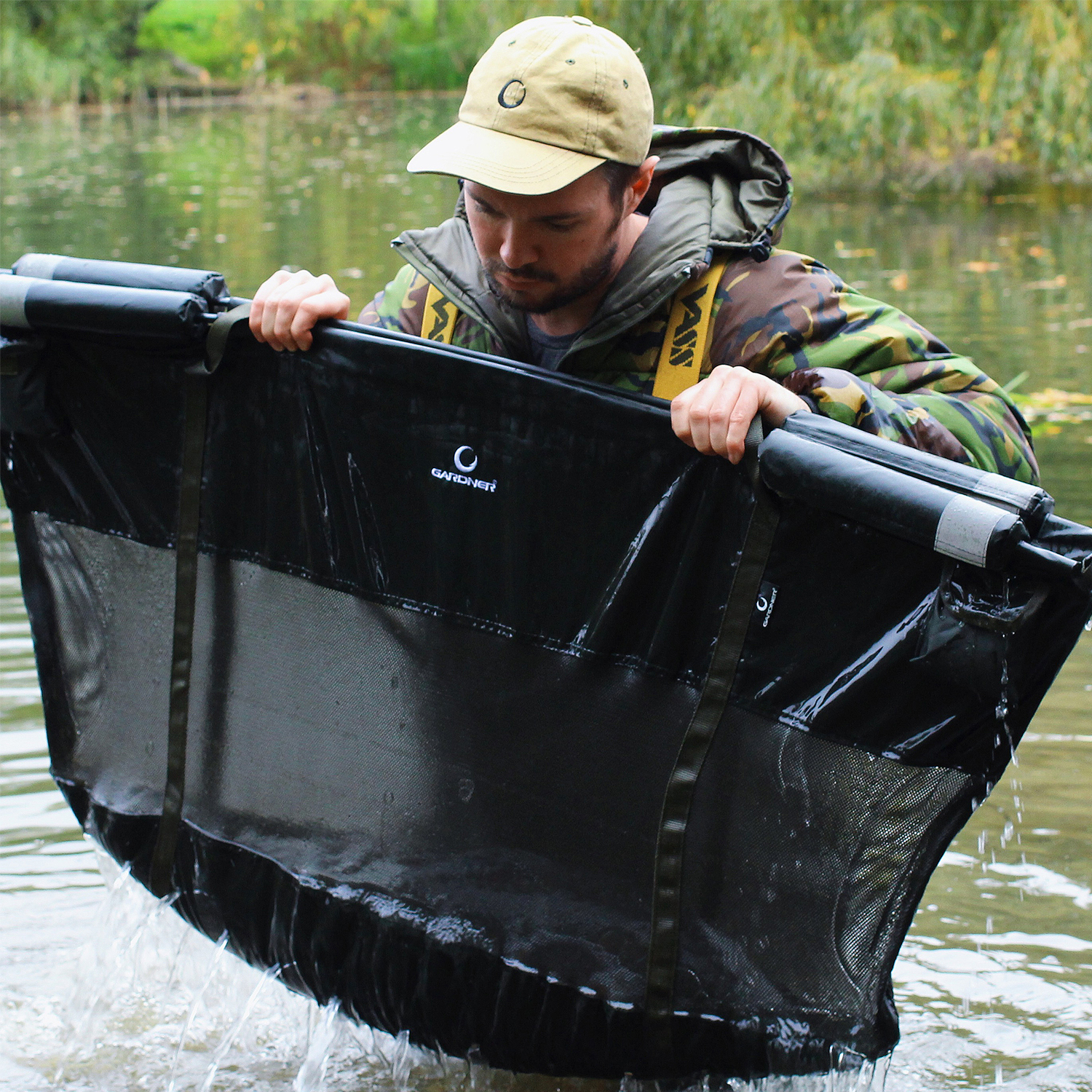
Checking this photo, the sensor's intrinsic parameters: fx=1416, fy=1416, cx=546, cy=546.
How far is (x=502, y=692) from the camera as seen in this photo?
2.51 meters

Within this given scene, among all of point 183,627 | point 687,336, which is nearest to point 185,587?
point 183,627

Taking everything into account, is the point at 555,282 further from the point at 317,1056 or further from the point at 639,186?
the point at 317,1056

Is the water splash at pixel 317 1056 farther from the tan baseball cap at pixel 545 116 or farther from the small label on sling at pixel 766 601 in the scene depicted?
the tan baseball cap at pixel 545 116

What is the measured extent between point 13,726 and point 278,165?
20.6 m

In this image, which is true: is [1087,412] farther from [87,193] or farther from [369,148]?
[369,148]

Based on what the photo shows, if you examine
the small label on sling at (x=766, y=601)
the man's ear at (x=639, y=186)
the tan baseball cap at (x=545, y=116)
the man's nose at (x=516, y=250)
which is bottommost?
the small label on sling at (x=766, y=601)

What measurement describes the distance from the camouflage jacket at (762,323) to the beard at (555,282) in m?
0.04

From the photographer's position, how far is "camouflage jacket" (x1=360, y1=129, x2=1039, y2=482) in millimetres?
2439

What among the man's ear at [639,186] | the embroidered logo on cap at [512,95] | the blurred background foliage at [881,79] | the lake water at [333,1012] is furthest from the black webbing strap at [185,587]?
the blurred background foliage at [881,79]

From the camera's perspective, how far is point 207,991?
3.39 meters

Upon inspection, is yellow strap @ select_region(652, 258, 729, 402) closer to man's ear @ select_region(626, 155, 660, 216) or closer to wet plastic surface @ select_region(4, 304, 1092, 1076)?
man's ear @ select_region(626, 155, 660, 216)

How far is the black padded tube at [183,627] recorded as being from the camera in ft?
8.84

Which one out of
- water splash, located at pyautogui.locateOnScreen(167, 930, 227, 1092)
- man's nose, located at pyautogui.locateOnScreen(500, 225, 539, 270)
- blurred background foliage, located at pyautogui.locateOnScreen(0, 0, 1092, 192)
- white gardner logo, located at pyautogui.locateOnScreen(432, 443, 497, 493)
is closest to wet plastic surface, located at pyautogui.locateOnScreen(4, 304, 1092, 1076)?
white gardner logo, located at pyautogui.locateOnScreen(432, 443, 497, 493)

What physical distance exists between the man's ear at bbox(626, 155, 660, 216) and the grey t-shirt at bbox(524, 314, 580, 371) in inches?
10.0
